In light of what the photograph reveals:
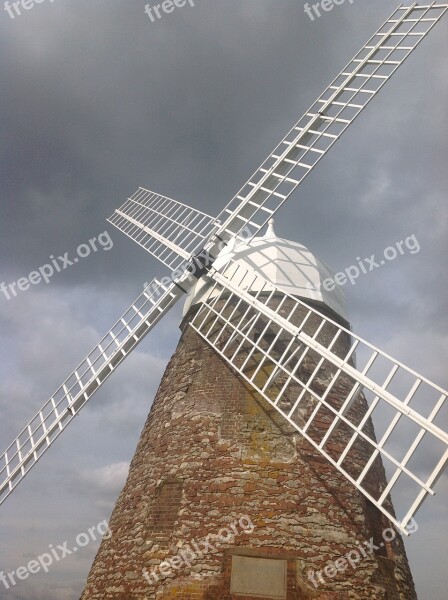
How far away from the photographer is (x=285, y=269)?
32.8 ft

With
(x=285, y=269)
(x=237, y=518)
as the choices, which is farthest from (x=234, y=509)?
(x=285, y=269)

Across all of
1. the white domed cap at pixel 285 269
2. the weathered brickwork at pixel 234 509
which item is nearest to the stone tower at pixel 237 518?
the weathered brickwork at pixel 234 509

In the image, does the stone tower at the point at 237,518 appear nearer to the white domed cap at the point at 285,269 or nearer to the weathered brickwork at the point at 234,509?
the weathered brickwork at the point at 234,509

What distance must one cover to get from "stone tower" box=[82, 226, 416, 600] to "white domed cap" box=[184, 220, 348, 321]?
1827 millimetres

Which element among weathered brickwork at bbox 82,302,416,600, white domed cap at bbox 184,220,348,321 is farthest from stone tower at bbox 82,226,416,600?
white domed cap at bbox 184,220,348,321

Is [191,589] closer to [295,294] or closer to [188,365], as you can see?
[188,365]

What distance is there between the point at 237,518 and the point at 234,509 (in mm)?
142

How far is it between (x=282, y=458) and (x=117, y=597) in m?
3.16

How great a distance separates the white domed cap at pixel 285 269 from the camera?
32.0ft

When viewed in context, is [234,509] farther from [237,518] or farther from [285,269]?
[285,269]

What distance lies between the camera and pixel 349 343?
10.1 metres

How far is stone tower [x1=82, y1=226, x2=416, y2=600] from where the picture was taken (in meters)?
6.64

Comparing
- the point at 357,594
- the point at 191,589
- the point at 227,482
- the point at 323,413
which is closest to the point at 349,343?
Result: the point at 323,413

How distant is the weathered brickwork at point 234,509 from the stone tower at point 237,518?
2cm
